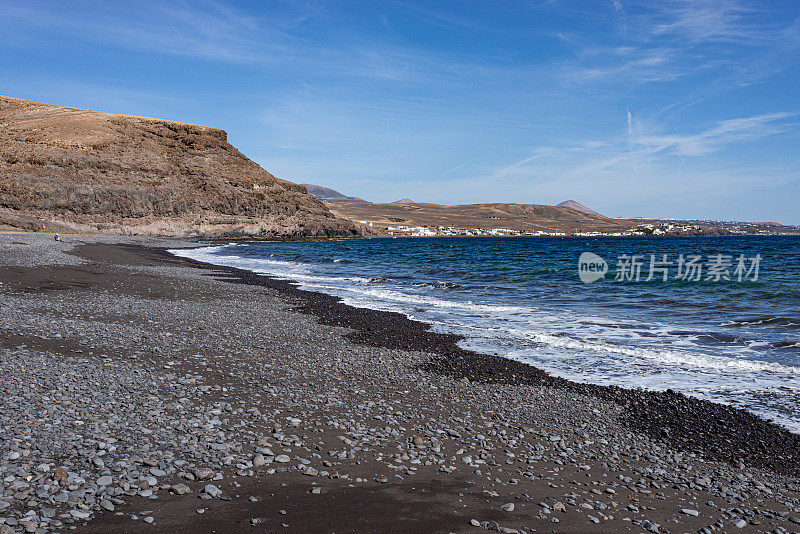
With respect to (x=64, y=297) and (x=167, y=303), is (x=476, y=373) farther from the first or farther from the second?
(x=64, y=297)

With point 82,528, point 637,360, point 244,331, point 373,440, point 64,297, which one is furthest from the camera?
point 64,297

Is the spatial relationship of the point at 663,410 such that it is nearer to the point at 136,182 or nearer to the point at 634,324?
the point at 634,324

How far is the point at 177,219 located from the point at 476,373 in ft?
325

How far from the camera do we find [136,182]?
9588 centimetres

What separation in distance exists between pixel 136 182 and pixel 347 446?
104831mm

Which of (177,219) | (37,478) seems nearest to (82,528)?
(37,478)

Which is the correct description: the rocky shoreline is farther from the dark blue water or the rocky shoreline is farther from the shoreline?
the dark blue water

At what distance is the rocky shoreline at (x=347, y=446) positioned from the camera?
17.7ft

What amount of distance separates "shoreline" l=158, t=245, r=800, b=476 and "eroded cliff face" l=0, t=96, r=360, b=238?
86.6 meters

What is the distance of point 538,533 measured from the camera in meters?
5.23

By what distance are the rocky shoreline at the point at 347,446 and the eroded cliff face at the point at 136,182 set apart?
284ft

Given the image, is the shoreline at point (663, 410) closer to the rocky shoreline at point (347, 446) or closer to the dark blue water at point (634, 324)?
the rocky shoreline at point (347, 446)

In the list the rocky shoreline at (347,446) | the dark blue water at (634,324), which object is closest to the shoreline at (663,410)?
the rocky shoreline at (347,446)

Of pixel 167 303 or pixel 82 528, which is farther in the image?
pixel 167 303
